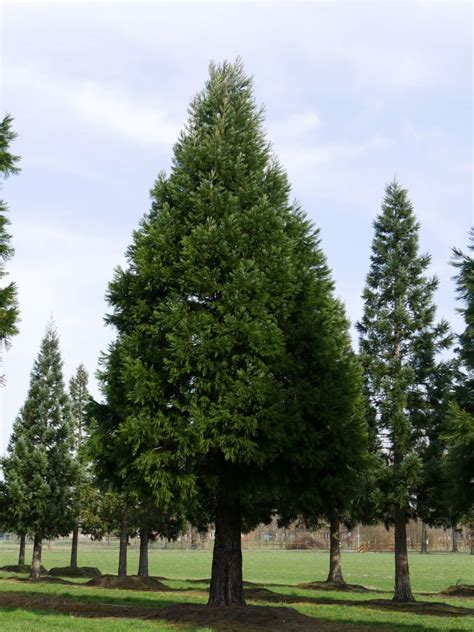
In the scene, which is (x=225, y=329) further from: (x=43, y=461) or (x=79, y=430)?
(x=79, y=430)

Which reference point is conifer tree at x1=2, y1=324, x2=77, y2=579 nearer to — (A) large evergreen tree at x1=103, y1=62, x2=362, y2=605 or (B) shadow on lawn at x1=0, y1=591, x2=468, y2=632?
(B) shadow on lawn at x1=0, y1=591, x2=468, y2=632

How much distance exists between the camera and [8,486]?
132 ft

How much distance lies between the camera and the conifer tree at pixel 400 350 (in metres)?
28.4

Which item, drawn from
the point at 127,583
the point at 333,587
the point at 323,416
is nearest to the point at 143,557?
the point at 127,583

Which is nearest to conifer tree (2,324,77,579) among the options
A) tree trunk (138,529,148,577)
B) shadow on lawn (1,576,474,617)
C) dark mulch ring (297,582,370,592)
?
tree trunk (138,529,148,577)

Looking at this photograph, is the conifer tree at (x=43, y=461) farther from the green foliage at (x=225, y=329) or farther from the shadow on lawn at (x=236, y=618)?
the green foliage at (x=225, y=329)

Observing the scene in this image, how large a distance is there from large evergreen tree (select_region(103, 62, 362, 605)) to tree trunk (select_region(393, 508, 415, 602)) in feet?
35.6

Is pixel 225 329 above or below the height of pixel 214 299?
below

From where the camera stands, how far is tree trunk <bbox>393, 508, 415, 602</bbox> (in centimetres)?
2766

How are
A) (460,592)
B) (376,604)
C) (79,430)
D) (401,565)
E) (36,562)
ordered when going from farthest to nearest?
1. (79,430)
2. (36,562)
3. (460,592)
4. (401,565)
5. (376,604)

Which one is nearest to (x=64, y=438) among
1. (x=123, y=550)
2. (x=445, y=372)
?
(x=123, y=550)

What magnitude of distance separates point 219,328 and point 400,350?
14786 millimetres

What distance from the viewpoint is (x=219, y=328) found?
1814cm

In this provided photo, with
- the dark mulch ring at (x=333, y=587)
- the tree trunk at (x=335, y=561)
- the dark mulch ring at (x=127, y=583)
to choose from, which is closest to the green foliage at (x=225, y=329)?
the dark mulch ring at (x=127, y=583)
